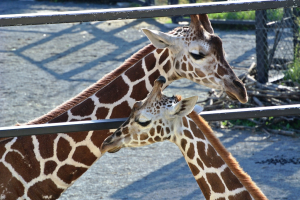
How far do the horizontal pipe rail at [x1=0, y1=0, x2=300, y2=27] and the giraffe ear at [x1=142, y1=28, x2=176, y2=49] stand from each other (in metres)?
0.71

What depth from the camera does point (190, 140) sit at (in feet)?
8.14

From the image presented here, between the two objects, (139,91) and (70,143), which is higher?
(139,91)

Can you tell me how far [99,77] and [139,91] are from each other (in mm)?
4466

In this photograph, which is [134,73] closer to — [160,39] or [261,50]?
[160,39]

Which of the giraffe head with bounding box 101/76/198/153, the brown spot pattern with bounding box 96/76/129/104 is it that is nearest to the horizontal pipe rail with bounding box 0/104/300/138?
the giraffe head with bounding box 101/76/198/153

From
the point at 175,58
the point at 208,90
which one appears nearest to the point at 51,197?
the point at 175,58

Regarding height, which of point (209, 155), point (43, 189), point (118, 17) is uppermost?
point (118, 17)

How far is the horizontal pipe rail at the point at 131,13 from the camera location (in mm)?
1886

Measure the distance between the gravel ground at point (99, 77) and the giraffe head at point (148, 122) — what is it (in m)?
2.03

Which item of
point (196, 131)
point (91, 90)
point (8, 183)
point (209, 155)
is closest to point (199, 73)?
point (196, 131)

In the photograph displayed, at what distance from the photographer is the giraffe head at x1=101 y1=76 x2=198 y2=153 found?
94.3 inches

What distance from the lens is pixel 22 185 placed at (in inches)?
109

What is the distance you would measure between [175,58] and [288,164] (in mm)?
2588

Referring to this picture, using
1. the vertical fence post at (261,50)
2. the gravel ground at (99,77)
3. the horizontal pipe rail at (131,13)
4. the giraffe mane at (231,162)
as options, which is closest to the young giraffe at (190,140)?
the giraffe mane at (231,162)
